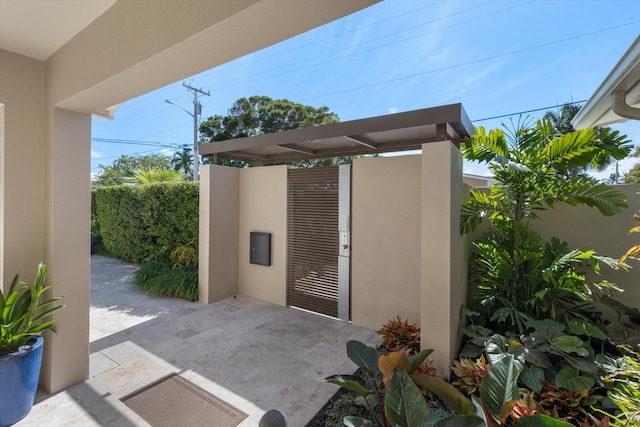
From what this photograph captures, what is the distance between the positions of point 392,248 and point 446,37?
12452 millimetres

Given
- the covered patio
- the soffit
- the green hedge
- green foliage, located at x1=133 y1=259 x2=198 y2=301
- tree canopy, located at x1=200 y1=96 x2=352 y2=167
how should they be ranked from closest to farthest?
1. the covered patio
2. the soffit
3. green foliage, located at x1=133 y1=259 x2=198 y2=301
4. the green hedge
5. tree canopy, located at x1=200 y1=96 x2=352 y2=167

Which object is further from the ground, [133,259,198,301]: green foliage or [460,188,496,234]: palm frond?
[460,188,496,234]: palm frond

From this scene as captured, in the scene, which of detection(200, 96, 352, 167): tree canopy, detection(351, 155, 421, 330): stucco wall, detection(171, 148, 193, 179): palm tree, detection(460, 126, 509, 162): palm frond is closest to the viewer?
detection(460, 126, 509, 162): palm frond

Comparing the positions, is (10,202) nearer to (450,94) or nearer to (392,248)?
(392,248)

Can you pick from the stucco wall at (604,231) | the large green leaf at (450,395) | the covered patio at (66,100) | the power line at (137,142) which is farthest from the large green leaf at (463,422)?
the power line at (137,142)

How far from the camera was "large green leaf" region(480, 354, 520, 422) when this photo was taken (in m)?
1.97

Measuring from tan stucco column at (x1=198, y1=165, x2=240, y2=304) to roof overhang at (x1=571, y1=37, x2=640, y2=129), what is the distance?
596 cm

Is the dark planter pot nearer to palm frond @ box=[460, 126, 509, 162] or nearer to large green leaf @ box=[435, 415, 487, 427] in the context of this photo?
large green leaf @ box=[435, 415, 487, 427]

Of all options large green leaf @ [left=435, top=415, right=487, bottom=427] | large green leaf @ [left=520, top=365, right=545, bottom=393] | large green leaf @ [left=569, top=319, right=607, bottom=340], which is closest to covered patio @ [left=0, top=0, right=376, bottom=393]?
large green leaf @ [left=435, top=415, right=487, bottom=427]

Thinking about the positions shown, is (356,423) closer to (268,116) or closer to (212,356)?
(212,356)

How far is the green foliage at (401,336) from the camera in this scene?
3.85 meters

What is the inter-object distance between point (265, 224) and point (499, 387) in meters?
4.80

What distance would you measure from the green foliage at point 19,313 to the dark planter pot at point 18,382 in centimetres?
10

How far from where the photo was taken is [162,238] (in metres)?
8.08
